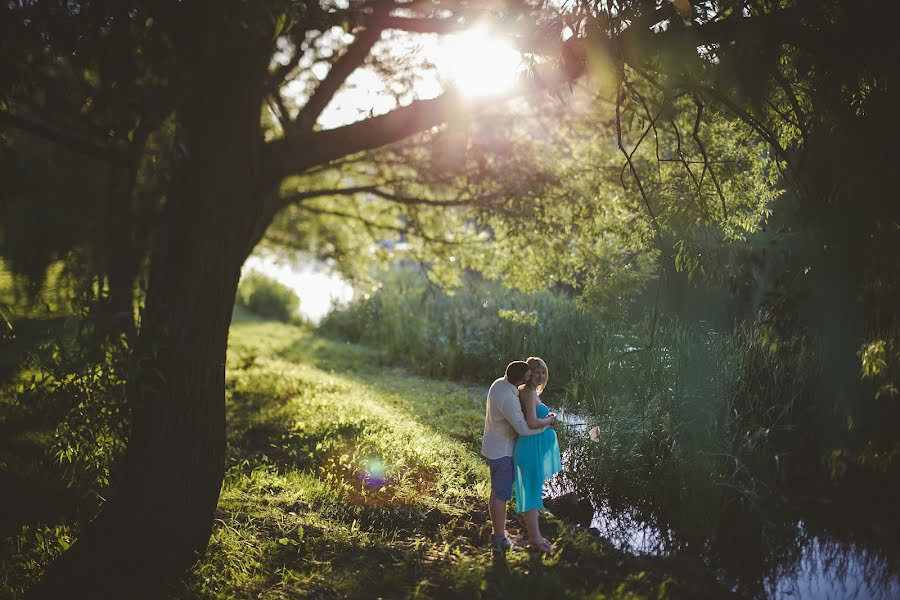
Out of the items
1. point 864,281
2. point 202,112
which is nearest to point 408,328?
point 202,112

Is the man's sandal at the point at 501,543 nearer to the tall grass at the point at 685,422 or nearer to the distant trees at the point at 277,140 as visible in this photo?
the tall grass at the point at 685,422

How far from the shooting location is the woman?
484 centimetres

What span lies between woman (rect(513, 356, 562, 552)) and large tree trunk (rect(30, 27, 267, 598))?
7.13 ft

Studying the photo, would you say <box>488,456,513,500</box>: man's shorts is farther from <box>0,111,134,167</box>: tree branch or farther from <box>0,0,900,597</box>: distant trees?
<box>0,111,134,167</box>: tree branch

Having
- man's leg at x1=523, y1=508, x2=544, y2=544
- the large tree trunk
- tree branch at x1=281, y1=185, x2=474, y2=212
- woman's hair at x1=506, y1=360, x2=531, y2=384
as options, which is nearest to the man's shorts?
man's leg at x1=523, y1=508, x2=544, y2=544

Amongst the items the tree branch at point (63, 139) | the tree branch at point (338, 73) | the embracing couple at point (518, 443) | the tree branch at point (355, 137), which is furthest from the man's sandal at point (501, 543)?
the tree branch at point (338, 73)

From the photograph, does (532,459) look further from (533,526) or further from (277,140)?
(277,140)

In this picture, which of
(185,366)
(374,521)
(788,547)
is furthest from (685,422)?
(185,366)

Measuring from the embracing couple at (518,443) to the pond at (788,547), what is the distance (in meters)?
0.94

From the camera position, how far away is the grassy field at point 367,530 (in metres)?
4.43

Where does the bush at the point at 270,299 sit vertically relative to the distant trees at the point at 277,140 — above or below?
above

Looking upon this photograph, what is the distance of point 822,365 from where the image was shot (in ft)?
23.5

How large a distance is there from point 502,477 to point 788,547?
252cm

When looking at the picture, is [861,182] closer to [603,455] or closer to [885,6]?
[885,6]
